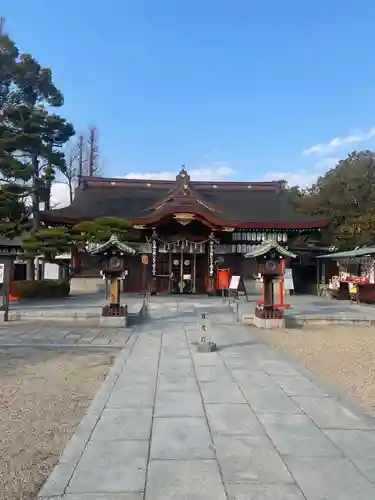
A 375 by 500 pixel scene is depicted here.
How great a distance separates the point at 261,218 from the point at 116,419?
24856 millimetres

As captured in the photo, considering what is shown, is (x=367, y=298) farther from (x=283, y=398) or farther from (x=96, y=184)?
(x=96, y=184)

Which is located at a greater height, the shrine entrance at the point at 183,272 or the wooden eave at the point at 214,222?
the wooden eave at the point at 214,222

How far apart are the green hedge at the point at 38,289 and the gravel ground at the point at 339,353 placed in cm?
1256

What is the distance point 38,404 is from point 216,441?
2.72m

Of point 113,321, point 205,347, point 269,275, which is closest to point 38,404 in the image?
point 205,347

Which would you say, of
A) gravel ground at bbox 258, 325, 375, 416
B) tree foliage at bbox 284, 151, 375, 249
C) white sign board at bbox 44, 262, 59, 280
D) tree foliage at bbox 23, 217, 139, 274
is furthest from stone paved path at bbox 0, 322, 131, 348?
tree foliage at bbox 284, 151, 375, 249

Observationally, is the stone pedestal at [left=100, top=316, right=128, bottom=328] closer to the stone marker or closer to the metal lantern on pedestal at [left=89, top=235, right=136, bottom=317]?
the metal lantern on pedestal at [left=89, top=235, right=136, bottom=317]

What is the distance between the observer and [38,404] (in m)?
5.68

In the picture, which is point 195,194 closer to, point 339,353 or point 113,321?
point 113,321

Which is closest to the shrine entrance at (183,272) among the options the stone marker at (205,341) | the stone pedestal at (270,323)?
the stone pedestal at (270,323)

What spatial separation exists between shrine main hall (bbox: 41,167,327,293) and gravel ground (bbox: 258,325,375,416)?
11.0 metres

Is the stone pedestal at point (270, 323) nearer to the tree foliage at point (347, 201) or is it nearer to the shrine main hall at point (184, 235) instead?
the shrine main hall at point (184, 235)

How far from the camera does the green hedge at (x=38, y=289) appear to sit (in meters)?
20.4

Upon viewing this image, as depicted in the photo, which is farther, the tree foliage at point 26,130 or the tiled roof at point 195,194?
the tiled roof at point 195,194
